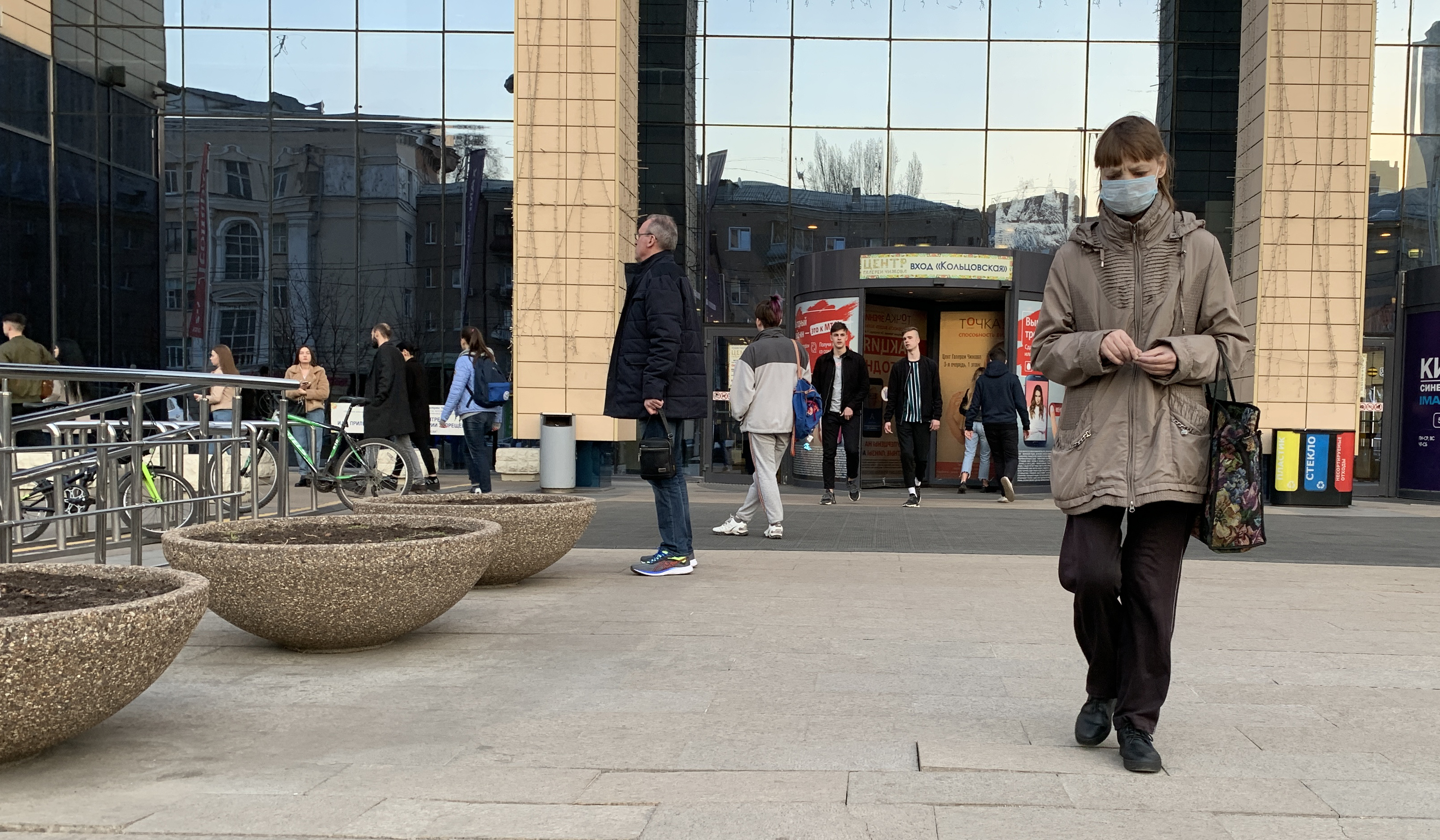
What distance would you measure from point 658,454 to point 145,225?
14411 millimetres

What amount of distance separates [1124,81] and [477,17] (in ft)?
32.6

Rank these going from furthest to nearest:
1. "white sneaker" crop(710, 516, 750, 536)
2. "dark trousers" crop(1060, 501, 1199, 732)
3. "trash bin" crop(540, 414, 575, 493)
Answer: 1. "trash bin" crop(540, 414, 575, 493)
2. "white sneaker" crop(710, 516, 750, 536)
3. "dark trousers" crop(1060, 501, 1199, 732)

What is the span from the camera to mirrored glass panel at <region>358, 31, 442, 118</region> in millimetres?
17938

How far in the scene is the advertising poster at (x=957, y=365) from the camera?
15414mm

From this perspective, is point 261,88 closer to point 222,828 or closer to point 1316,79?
point 1316,79

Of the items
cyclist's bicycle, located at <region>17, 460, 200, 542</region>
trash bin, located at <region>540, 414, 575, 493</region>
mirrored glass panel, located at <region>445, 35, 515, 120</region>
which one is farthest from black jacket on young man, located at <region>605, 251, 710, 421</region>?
mirrored glass panel, located at <region>445, 35, 515, 120</region>

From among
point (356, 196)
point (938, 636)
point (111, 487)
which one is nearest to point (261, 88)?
point (356, 196)

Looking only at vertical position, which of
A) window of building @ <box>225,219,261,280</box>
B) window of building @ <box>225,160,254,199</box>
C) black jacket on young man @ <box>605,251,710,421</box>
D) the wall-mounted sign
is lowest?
black jacket on young man @ <box>605,251,710,421</box>

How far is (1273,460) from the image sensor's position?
562 inches

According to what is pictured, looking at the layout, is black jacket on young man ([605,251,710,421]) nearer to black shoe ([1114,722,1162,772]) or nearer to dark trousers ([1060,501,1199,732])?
dark trousers ([1060,501,1199,732])

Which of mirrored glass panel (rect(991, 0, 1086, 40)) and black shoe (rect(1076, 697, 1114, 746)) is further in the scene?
mirrored glass panel (rect(991, 0, 1086, 40))

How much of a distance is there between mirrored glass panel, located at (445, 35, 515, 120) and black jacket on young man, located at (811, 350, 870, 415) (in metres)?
8.59

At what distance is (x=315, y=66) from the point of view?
1797 cm

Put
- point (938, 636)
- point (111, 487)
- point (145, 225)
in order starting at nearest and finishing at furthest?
point (938, 636) → point (111, 487) → point (145, 225)
